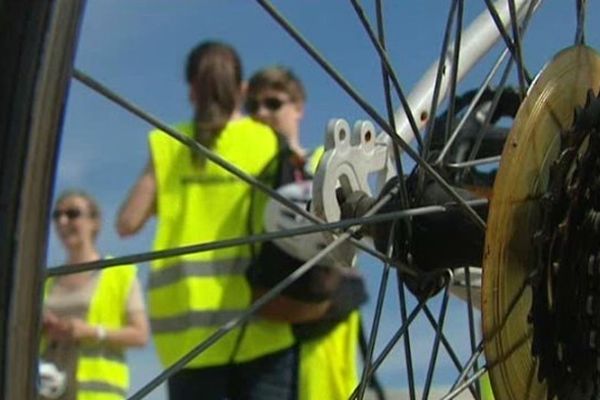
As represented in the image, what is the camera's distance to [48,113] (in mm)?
692

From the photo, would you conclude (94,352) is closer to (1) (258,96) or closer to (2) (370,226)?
(1) (258,96)

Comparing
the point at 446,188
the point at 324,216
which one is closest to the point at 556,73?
the point at 446,188

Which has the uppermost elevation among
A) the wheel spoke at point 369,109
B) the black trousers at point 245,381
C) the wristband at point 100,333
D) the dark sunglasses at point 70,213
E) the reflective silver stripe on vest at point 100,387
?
the wheel spoke at point 369,109

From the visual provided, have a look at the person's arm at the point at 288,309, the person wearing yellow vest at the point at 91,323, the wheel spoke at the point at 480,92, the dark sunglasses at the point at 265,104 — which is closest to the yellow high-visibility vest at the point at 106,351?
the person wearing yellow vest at the point at 91,323

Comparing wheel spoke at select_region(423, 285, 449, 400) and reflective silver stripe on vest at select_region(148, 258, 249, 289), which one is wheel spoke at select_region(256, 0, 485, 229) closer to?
wheel spoke at select_region(423, 285, 449, 400)

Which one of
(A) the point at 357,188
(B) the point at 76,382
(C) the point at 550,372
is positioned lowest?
(B) the point at 76,382

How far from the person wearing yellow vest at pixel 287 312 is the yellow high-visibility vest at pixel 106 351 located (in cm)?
17

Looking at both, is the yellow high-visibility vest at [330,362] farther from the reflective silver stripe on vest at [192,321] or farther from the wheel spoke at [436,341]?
the wheel spoke at [436,341]

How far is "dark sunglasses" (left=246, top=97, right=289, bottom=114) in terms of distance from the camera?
193 cm

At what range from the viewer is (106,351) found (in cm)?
178

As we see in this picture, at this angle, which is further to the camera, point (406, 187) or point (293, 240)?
point (293, 240)

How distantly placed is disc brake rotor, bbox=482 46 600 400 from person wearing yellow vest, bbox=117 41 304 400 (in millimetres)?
702

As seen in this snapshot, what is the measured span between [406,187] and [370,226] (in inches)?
1.6

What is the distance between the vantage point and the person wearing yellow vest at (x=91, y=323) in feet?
5.73
